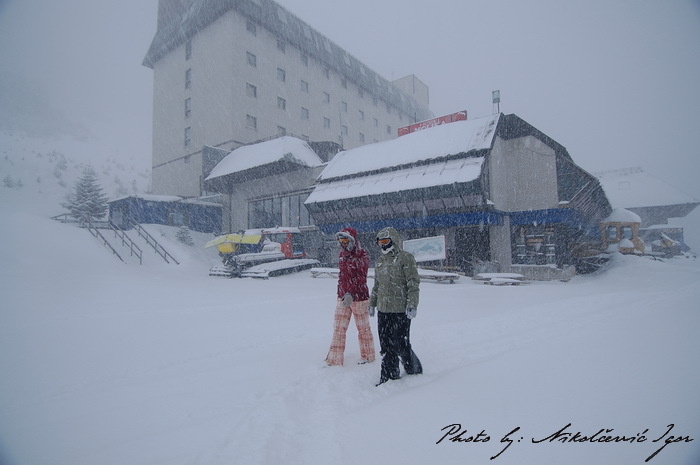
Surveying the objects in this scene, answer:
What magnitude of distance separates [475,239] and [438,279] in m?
4.10

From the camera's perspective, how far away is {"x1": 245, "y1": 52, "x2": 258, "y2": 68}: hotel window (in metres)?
30.4

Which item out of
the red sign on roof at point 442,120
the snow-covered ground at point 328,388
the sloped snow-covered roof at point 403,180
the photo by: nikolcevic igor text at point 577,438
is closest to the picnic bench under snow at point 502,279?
the sloped snow-covered roof at point 403,180

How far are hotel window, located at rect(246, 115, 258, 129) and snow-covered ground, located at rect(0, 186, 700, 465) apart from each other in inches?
974

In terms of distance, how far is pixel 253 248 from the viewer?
788 inches

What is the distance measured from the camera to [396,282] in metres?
4.12

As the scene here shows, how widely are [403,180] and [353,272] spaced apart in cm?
1399

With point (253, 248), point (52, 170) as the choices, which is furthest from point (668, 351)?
point (52, 170)

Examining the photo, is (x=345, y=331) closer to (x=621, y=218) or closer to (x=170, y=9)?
(x=621, y=218)

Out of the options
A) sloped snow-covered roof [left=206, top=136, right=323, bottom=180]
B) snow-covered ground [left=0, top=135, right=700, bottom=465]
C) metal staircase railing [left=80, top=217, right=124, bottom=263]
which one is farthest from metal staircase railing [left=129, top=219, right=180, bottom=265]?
snow-covered ground [left=0, top=135, right=700, bottom=465]

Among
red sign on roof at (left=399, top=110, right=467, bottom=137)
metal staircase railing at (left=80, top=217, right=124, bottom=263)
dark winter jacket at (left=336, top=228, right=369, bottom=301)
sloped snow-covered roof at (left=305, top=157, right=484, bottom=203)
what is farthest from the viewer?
red sign on roof at (left=399, top=110, right=467, bottom=137)

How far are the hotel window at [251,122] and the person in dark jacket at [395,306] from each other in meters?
29.2

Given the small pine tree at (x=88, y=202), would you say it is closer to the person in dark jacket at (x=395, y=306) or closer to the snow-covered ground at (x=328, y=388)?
the snow-covered ground at (x=328, y=388)

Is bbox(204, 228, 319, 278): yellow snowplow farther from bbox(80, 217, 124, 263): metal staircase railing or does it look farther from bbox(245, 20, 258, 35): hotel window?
bbox(245, 20, 258, 35): hotel window

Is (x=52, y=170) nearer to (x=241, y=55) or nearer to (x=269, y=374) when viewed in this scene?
(x=241, y=55)
